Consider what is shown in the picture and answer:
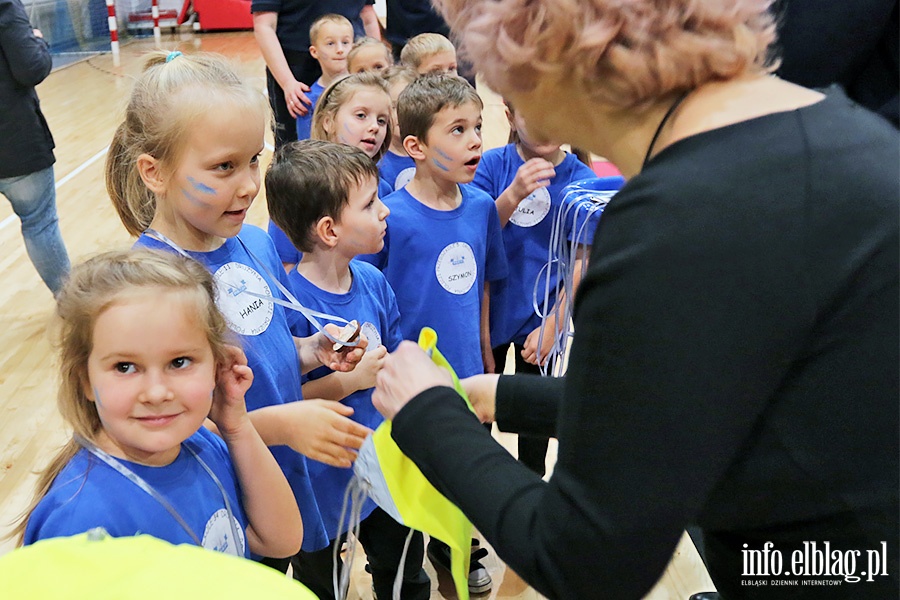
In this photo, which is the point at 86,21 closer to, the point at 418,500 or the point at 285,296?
the point at 285,296

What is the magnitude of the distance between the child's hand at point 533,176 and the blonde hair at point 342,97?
0.55m

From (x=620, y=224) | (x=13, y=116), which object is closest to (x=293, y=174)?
(x=620, y=224)

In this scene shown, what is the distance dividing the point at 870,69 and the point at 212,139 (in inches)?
50.8

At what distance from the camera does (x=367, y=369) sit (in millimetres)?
1608

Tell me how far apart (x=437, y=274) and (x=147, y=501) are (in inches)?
40.6

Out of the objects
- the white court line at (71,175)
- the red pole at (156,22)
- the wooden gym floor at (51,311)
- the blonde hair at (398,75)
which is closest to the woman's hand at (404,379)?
the wooden gym floor at (51,311)

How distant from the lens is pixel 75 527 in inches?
39.7

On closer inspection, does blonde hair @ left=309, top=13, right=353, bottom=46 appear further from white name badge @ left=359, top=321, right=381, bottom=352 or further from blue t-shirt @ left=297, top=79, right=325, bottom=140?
white name badge @ left=359, top=321, right=381, bottom=352

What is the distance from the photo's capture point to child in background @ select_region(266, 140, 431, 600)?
165 centimetres

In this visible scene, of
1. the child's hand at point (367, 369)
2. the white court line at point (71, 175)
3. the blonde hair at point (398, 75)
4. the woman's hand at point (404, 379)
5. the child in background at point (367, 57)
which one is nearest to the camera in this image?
the woman's hand at point (404, 379)

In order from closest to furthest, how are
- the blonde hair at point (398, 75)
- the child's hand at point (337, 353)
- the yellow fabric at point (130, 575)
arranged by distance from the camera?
the yellow fabric at point (130, 575), the child's hand at point (337, 353), the blonde hair at point (398, 75)

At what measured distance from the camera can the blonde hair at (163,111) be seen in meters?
1.40

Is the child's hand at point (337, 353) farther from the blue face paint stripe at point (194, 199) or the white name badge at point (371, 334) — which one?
the blue face paint stripe at point (194, 199)

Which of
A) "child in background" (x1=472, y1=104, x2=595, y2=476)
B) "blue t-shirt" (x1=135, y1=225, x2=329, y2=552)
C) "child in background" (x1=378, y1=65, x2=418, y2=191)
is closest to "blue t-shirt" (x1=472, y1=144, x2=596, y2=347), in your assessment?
"child in background" (x1=472, y1=104, x2=595, y2=476)
